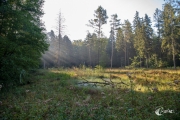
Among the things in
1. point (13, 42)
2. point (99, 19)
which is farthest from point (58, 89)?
point (99, 19)

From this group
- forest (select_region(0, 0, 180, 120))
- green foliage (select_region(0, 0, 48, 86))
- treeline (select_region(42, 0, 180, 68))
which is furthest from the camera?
treeline (select_region(42, 0, 180, 68))

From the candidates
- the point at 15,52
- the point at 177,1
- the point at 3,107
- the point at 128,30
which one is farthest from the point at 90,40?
the point at 3,107

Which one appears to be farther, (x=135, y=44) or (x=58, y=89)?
(x=135, y=44)

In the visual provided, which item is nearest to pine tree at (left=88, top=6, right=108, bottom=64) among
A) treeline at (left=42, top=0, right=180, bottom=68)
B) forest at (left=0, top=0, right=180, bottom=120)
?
treeline at (left=42, top=0, right=180, bottom=68)

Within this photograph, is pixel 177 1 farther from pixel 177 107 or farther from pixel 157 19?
pixel 157 19

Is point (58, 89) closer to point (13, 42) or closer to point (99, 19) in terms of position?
point (13, 42)

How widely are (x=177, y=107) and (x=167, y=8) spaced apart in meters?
32.4

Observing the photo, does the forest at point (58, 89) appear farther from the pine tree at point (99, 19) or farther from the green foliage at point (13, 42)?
the pine tree at point (99, 19)

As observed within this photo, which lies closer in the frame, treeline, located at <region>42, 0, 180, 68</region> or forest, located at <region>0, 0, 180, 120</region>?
forest, located at <region>0, 0, 180, 120</region>

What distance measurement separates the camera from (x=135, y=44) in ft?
127

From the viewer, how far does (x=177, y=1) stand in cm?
1512

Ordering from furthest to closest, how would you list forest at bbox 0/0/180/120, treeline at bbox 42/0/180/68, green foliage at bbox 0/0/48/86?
treeline at bbox 42/0/180/68, green foliage at bbox 0/0/48/86, forest at bbox 0/0/180/120

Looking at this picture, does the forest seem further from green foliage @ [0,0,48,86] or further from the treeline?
the treeline

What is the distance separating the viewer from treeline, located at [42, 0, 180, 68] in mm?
30438
